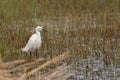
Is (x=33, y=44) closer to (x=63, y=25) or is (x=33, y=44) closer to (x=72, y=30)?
(x=72, y=30)

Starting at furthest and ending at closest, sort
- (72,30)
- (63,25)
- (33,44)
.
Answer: (63,25), (72,30), (33,44)

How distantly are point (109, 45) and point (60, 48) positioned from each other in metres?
1.25

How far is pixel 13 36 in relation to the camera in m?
9.53

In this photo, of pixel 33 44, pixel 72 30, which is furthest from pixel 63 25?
pixel 33 44

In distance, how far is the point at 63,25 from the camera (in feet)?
36.8

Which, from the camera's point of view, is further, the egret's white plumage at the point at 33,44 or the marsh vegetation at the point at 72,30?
the egret's white plumage at the point at 33,44

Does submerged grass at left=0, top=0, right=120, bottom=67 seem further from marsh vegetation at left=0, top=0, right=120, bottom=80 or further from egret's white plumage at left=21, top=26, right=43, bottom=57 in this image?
egret's white plumage at left=21, top=26, right=43, bottom=57

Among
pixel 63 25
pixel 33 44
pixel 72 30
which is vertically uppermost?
pixel 63 25

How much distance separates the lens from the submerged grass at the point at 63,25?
8938mm

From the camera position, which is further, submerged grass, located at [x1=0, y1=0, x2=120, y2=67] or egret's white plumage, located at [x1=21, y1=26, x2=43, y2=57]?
submerged grass, located at [x1=0, y1=0, x2=120, y2=67]

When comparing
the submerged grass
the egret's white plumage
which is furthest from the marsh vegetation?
the egret's white plumage

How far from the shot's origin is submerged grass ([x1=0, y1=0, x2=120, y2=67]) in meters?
8.94

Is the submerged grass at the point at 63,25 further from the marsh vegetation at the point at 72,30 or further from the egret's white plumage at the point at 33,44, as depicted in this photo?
the egret's white plumage at the point at 33,44

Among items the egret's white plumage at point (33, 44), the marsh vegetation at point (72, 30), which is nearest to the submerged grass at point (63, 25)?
the marsh vegetation at point (72, 30)
